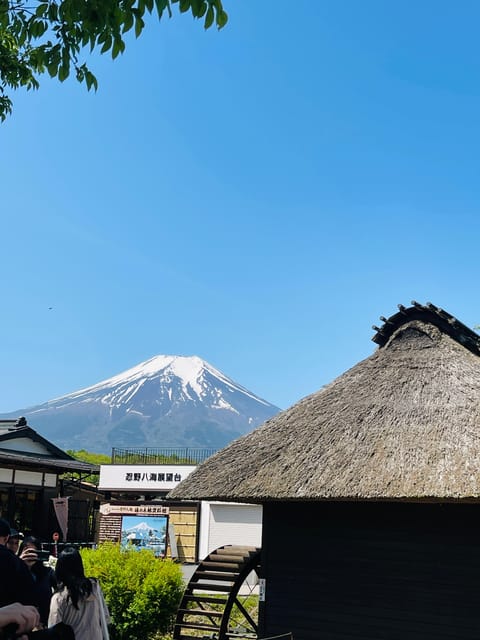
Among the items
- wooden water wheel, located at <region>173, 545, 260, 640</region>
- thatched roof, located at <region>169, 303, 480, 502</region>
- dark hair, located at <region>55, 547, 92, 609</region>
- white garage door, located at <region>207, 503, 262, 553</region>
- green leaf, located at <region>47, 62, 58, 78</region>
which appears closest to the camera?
green leaf, located at <region>47, 62, 58, 78</region>

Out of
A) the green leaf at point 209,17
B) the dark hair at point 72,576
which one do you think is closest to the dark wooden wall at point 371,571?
the dark hair at point 72,576

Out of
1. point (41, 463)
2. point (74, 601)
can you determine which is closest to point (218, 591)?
point (74, 601)

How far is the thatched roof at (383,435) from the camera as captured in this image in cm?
897

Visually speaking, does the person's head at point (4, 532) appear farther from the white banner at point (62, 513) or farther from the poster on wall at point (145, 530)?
the poster on wall at point (145, 530)

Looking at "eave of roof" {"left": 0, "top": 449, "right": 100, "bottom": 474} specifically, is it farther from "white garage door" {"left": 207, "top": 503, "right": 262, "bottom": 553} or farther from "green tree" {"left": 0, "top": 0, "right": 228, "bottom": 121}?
"green tree" {"left": 0, "top": 0, "right": 228, "bottom": 121}

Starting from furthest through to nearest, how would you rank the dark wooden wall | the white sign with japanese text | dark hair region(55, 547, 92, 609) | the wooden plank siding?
the white sign with japanese text → the wooden plank siding → the dark wooden wall → dark hair region(55, 547, 92, 609)

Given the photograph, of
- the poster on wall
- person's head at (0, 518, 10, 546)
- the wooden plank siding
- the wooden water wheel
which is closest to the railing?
the wooden plank siding

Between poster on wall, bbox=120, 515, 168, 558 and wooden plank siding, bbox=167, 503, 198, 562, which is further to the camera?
wooden plank siding, bbox=167, 503, 198, 562

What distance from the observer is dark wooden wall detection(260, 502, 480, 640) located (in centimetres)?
950

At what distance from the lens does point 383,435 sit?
992cm

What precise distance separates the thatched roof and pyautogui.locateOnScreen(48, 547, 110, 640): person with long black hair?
155 inches

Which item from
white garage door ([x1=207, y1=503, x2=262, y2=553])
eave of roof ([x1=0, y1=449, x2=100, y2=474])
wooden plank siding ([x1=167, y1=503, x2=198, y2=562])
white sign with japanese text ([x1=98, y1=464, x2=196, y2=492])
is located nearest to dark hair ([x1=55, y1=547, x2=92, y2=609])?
eave of roof ([x1=0, y1=449, x2=100, y2=474])

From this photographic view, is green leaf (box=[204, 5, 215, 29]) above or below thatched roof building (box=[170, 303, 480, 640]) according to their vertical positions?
above

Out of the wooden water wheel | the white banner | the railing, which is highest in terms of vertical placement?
the railing
